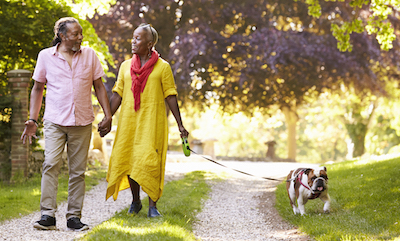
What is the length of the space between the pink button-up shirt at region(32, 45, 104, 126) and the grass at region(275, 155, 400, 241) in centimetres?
281

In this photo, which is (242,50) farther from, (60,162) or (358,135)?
(358,135)

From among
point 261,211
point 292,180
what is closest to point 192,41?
point 261,211

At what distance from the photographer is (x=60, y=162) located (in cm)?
453

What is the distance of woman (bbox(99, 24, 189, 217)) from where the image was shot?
15.4ft

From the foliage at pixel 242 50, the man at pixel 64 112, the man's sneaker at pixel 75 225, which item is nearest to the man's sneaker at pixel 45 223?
the man at pixel 64 112

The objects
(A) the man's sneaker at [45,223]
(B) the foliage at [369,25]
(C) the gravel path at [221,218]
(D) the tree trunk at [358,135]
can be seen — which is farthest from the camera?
(D) the tree trunk at [358,135]

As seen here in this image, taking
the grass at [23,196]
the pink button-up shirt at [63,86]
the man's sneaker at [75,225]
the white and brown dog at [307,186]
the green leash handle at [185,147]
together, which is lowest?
the grass at [23,196]

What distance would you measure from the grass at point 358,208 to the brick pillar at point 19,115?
5.29 metres

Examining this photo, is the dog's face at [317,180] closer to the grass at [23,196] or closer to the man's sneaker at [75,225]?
the man's sneaker at [75,225]

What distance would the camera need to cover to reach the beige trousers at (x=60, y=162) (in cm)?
440

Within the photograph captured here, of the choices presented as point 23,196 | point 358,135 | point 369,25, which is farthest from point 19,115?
point 358,135

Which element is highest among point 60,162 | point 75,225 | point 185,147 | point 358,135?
point 358,135

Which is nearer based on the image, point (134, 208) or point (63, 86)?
point (63, 86)

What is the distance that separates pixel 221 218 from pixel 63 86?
3072mm
